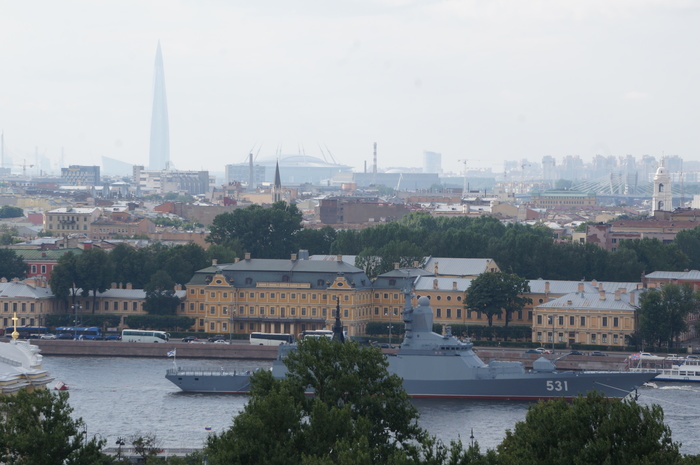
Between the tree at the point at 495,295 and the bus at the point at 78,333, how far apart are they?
15808mm

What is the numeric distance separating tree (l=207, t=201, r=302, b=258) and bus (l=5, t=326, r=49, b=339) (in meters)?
18.9

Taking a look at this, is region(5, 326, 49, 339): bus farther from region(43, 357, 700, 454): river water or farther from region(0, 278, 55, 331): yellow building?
region(43, 357, 700, 454): river water

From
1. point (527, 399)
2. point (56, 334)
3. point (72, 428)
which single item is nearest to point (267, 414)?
point (72, 428)

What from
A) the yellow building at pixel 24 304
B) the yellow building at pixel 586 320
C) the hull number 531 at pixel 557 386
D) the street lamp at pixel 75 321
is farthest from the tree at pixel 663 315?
the yellow building at pixel 24 304

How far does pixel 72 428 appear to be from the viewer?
31.3 metres

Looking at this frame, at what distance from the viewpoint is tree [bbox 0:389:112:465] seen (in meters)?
30.5

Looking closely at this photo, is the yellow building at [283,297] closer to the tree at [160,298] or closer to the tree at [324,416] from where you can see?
the tree at [160,298]

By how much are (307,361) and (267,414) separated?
4.42 m

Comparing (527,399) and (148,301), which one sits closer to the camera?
(527,399)

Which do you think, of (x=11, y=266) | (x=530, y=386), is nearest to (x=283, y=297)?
(x=11, y=266)

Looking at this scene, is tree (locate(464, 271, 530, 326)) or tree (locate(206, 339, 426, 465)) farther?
tree (locate(464, 271, 530, 326))

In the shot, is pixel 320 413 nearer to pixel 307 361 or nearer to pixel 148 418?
pixel 307 361

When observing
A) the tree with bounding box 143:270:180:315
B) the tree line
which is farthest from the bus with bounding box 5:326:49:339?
the tree line

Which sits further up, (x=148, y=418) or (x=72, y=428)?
(x=72, y=428)
